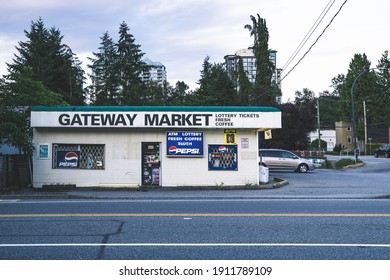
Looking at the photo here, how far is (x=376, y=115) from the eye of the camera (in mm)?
78750

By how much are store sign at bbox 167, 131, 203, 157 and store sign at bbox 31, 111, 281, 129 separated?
48 cm

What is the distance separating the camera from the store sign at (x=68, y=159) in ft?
61.9

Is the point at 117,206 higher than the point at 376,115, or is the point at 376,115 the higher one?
the point at 376,115

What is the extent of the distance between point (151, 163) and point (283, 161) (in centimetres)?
1276

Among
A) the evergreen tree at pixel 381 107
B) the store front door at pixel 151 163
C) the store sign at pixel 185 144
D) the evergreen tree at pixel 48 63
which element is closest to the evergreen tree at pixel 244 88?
the evergreen tree at pixel 48 63

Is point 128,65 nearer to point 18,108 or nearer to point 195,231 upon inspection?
point 18,108

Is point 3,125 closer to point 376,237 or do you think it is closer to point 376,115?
point 376,237

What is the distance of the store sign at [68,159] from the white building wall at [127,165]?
223mm

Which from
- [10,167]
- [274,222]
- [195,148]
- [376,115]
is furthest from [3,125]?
[376,115]

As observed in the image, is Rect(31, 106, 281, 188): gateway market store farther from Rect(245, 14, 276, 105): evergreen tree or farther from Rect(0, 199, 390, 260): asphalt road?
Rect(245, 14, 276, 105): evergreen tree

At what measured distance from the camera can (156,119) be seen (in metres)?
18.4

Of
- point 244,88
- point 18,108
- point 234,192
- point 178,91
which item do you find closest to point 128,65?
point 244,88

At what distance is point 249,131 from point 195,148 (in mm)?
2526

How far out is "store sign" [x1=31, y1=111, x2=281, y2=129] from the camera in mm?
18344
